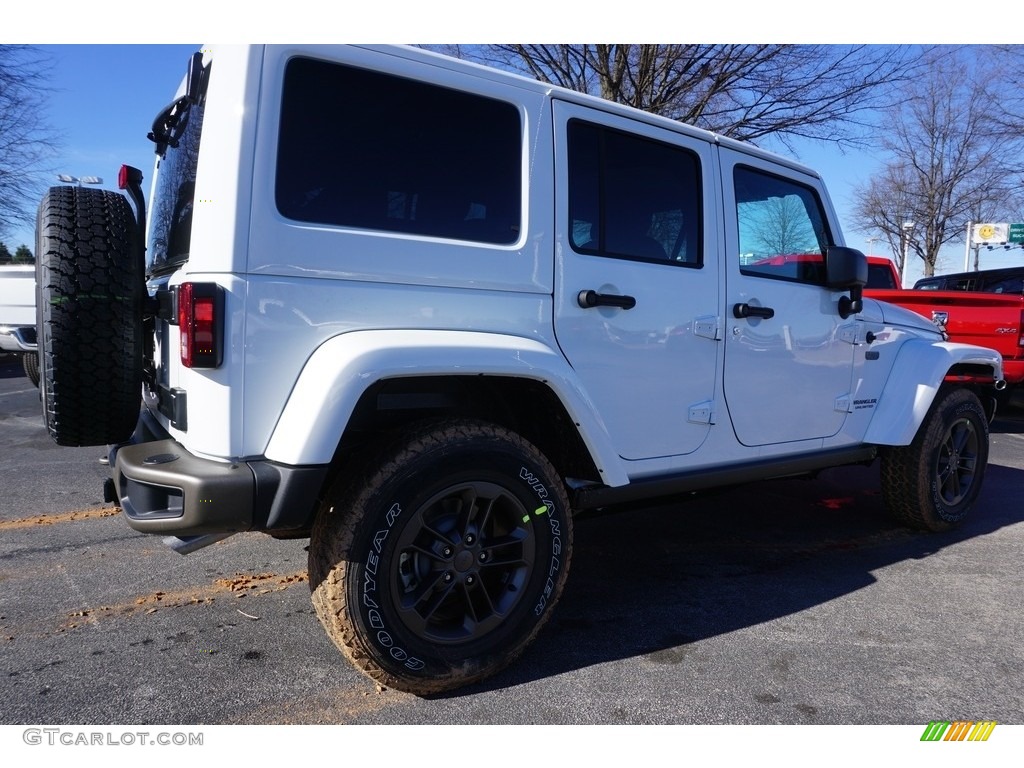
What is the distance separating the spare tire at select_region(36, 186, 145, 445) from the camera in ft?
7.65

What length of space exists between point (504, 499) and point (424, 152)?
4.01 ft

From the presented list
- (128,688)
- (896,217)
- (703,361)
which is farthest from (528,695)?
(896,217)

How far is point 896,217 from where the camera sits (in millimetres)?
27375

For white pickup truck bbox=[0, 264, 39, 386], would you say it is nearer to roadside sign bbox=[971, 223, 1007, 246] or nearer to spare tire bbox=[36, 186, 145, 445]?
spare tire bbox=[36, 186, 145, 445]

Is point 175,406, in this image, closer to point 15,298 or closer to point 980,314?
point 980,314

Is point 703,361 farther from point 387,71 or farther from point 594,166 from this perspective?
point 387,71

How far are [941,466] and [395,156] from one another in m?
3.88

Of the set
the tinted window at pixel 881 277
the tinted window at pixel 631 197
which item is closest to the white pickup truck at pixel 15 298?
the tinted window at pixel 631 197

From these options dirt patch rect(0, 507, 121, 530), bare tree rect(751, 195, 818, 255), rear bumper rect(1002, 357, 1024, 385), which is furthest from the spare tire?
rear bumper rect(1002, 357, 1024, 385)

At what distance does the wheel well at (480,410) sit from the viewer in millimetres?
2457

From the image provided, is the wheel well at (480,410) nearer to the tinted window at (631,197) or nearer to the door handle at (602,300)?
the door handle at (602,300)

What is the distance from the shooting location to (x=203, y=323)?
82.2 inches

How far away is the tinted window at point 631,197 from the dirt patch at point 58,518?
119 inches

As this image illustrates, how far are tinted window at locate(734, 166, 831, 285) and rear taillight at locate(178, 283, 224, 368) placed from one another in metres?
2.31
